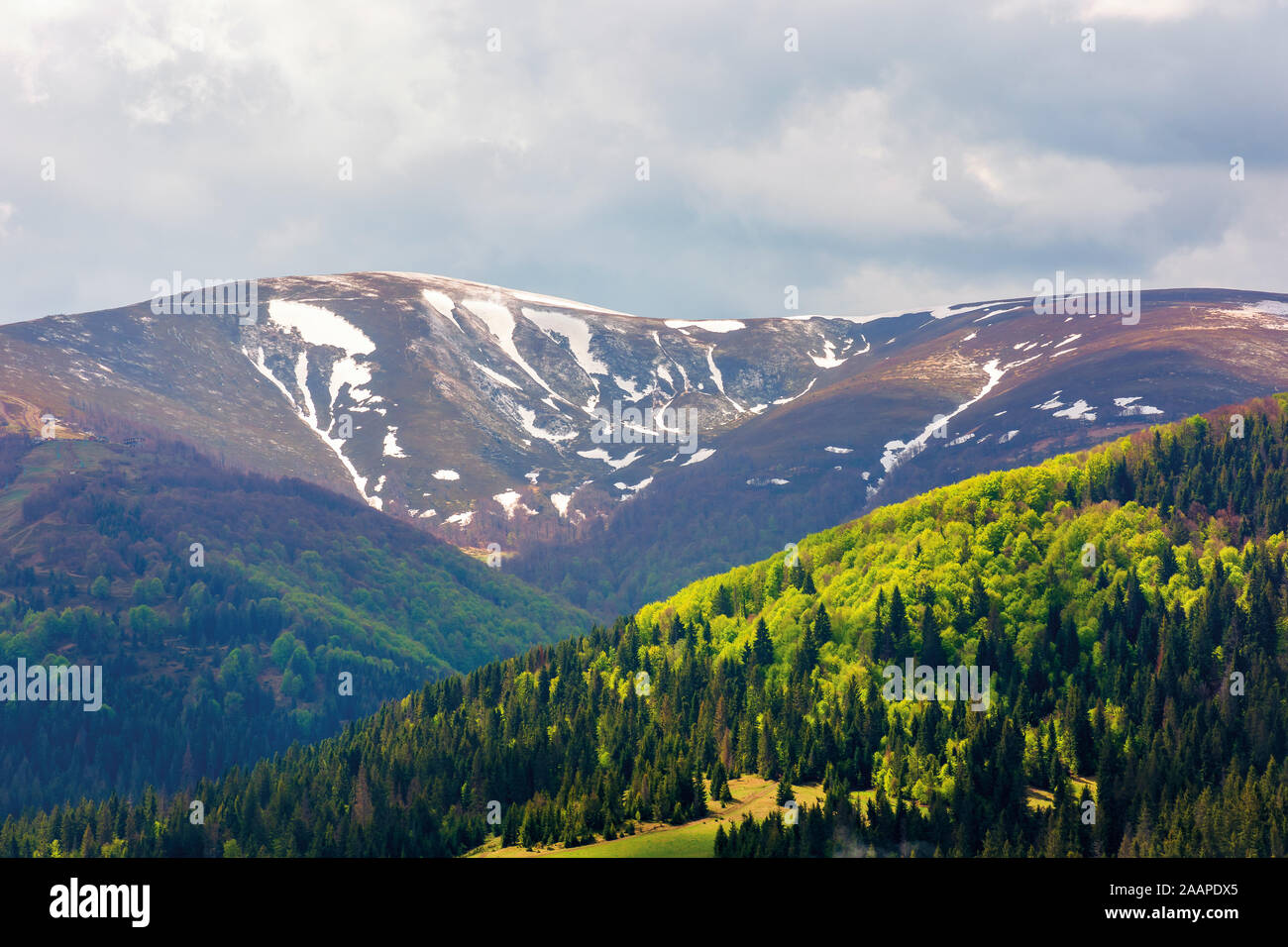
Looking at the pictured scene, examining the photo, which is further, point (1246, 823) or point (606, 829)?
point (606, 829)

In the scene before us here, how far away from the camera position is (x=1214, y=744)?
186m

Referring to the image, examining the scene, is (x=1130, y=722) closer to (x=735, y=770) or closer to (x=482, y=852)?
(x=735, y=770)
